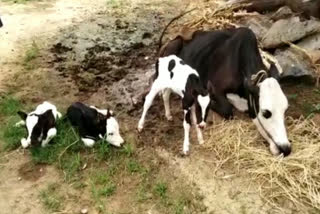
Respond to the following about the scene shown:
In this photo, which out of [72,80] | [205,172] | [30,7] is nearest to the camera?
[205,172]

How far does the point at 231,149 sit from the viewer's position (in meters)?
5.52

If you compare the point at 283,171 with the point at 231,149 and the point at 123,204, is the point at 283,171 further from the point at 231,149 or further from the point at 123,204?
the point at 123,204

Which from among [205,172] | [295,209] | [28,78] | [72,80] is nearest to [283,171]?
[295,209]

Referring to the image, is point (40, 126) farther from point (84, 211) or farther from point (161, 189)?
point (161, 189)

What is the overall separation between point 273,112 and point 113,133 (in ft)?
5.10

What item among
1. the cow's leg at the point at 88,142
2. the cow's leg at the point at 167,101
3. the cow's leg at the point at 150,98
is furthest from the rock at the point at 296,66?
the cow's leg at the point at 88,142

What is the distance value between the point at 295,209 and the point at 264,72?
1.44 m

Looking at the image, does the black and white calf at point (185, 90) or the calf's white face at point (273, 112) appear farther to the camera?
the calf's white face at point (273, 112)

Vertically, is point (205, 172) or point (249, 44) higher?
point (249, 44)

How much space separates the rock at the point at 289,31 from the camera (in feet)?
22.8

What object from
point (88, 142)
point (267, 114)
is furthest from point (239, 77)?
point (88, 142)

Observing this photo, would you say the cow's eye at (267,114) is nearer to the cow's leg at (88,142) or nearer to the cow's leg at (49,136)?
the cow's leg at (88,142)

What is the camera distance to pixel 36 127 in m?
5.45

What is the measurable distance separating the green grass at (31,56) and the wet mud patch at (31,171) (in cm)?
209
